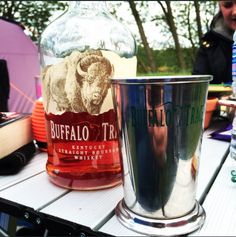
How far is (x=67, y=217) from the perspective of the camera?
1.23 ft

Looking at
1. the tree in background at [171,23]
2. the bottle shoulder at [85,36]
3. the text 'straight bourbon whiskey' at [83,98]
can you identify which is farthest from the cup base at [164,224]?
the tree in background at [171,23]

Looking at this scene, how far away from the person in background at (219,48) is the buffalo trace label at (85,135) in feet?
4.52

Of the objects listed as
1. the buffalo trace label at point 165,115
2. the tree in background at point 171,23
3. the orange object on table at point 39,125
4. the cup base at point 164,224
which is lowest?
the cup base at point 164,224

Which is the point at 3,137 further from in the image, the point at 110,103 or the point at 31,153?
the point at 110,103

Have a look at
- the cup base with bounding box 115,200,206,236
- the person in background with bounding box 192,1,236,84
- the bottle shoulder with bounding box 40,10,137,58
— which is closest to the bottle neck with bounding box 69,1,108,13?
the bottle shoulder with bounding box 40,10,137,58

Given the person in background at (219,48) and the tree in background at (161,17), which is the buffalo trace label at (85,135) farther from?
the tree in background at (161,17)

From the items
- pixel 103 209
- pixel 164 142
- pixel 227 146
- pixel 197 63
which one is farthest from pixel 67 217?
pixel 197 63

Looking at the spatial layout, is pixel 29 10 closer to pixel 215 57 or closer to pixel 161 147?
pixel 215 57

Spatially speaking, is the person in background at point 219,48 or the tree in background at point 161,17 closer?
the person in background at point 219,48

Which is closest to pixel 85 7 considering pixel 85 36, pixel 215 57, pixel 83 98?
pixel 85 36

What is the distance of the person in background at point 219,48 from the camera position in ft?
5.58

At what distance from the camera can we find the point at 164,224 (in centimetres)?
33

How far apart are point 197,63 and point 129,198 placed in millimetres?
1752

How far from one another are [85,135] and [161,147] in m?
0.14
